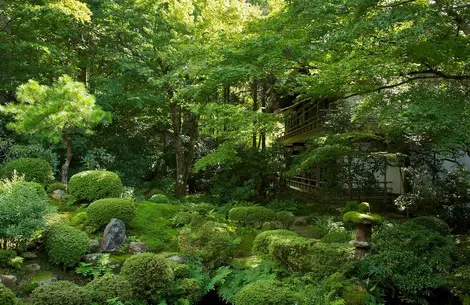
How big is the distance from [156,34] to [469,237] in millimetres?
12843

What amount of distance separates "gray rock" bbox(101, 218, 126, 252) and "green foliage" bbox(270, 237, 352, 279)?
362 centimetres

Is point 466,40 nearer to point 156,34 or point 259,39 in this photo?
point 259,39

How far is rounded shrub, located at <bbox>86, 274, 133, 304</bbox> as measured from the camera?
252 inches

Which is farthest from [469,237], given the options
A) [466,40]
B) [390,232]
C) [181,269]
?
[181,269]

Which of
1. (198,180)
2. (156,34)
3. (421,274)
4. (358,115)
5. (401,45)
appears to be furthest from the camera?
(198,180)

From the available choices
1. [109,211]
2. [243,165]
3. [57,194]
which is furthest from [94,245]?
[243,165]

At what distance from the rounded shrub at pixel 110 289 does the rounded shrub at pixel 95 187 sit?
4285mm

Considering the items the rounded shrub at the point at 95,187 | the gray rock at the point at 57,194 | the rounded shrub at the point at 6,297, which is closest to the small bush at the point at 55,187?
the gray rock at the point at 57,194

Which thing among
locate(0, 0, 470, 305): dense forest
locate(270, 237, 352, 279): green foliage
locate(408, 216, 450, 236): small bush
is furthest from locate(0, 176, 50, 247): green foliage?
locate(408, 216, 450, 236): small bush

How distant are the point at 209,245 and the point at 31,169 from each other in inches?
264

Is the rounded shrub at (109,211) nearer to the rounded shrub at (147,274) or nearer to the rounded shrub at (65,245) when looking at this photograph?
the rounded shrub at (65,245)

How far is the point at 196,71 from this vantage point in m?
11.2

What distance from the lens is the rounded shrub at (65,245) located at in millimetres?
7617

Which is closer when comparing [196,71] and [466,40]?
[466,40]
